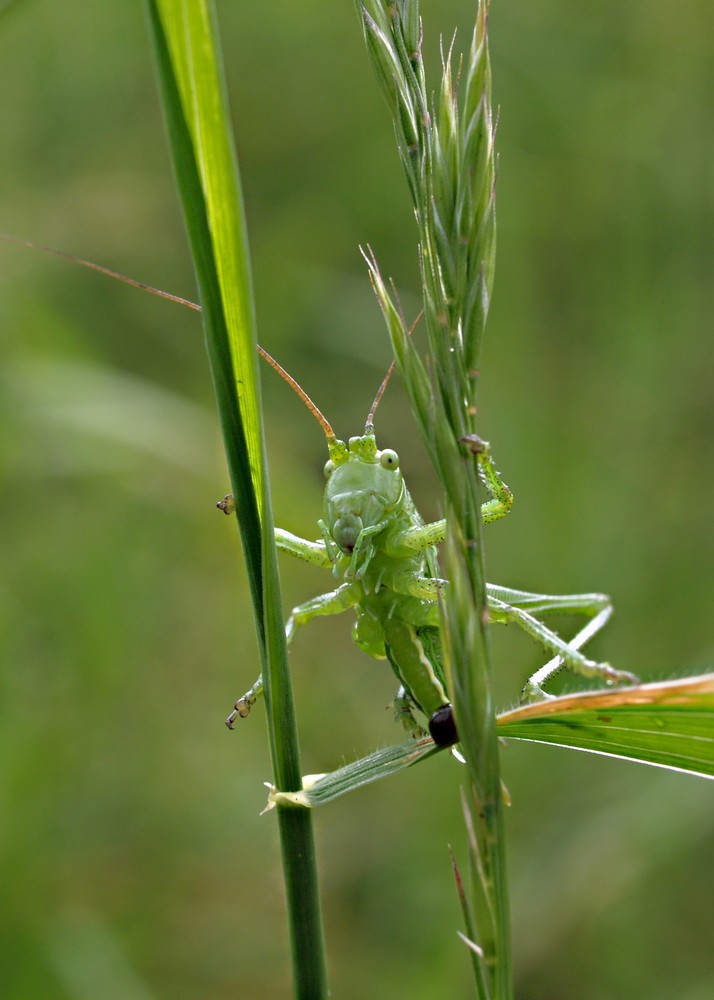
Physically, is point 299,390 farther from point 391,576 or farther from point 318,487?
point 318,487

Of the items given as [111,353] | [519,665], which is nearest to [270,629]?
[519,665]

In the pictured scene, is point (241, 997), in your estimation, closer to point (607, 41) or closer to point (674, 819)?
point (674, 819)

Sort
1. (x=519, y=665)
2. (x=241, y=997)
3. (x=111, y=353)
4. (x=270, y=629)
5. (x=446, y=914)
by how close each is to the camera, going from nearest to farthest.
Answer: (x=270, y=629) → (x=446, y=914) → (x=241, y=997) → (x=519, y=665) → (x=111, y=353)

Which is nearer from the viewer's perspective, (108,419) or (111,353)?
(108,419)

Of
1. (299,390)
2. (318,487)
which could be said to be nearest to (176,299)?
(299,390)

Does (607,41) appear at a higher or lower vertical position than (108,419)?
higher

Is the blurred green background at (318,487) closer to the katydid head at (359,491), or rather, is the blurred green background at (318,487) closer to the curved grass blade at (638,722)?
the katydid head at (359,491)

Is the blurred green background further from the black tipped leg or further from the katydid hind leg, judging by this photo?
the black tipped leg
